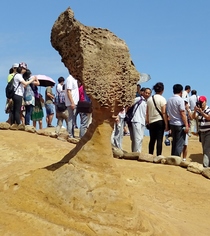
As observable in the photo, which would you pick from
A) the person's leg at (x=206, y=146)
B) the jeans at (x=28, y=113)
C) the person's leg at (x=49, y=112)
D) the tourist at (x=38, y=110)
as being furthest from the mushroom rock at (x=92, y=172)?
the person's leg at (x=49, y=112)

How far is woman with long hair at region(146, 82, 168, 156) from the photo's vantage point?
28.8 ft

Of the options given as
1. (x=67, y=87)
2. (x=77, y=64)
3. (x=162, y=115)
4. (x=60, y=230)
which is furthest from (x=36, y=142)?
(x=60, y=230)

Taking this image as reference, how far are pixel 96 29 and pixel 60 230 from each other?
197 cm

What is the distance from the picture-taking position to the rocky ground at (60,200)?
170 inches

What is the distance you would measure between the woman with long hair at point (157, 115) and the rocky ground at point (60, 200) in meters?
1.20

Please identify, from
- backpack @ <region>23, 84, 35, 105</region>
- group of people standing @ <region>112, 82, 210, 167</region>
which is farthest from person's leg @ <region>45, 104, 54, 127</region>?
group of people standing @ <region>112, 82, 210, 167</region>

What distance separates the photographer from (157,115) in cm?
883

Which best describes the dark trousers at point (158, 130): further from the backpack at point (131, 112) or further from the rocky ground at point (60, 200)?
the rocky ground at point (60, 200)

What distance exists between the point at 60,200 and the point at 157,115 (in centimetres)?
453

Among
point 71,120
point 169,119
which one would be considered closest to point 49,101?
point 71,120

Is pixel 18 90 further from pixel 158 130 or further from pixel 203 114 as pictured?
pixel 203 114

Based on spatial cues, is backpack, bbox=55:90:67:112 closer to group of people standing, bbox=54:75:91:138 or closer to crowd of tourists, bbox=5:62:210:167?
crowd of tourists, bbox=5:62:210:167

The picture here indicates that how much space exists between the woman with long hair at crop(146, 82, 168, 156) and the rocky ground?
120cm

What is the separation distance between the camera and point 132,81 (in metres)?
5.09
